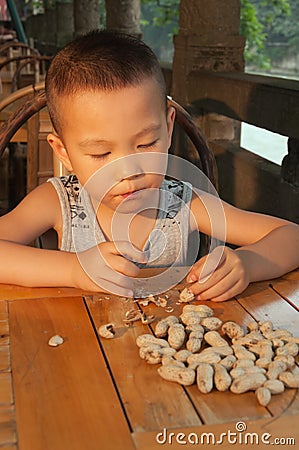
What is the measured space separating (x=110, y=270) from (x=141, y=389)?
38 centimetres

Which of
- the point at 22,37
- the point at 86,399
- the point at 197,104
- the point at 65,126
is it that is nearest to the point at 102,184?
the point at 65,126

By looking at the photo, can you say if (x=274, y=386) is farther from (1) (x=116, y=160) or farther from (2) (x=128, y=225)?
(2) (x=128, y=225)

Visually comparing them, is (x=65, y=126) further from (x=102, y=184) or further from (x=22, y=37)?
(x=22, y=37)

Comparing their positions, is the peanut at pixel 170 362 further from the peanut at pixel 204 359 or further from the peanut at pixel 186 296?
the peanut at pixel 186 296

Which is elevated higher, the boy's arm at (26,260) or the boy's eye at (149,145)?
the boy's eye at (149,145)

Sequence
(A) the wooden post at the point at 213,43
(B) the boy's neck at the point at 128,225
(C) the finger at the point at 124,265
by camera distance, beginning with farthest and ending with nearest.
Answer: (A) the wooden post at the point at 213,43 < (B) the boy's neck at the point at 128,225 < (C) the finger at the point at 124,265

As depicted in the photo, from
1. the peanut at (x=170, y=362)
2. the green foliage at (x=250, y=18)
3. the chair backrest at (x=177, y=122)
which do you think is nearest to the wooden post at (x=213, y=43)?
the chair backrest at (x=177, y=122)

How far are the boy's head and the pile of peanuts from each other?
0.49 m

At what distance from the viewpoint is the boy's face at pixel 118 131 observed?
1304 millimetres

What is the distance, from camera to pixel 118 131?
130 cm

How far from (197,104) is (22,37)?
8477 mm

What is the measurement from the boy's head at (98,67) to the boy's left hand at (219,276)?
0.38 m

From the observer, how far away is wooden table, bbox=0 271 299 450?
0.80 meters

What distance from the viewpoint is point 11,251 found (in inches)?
56.0
